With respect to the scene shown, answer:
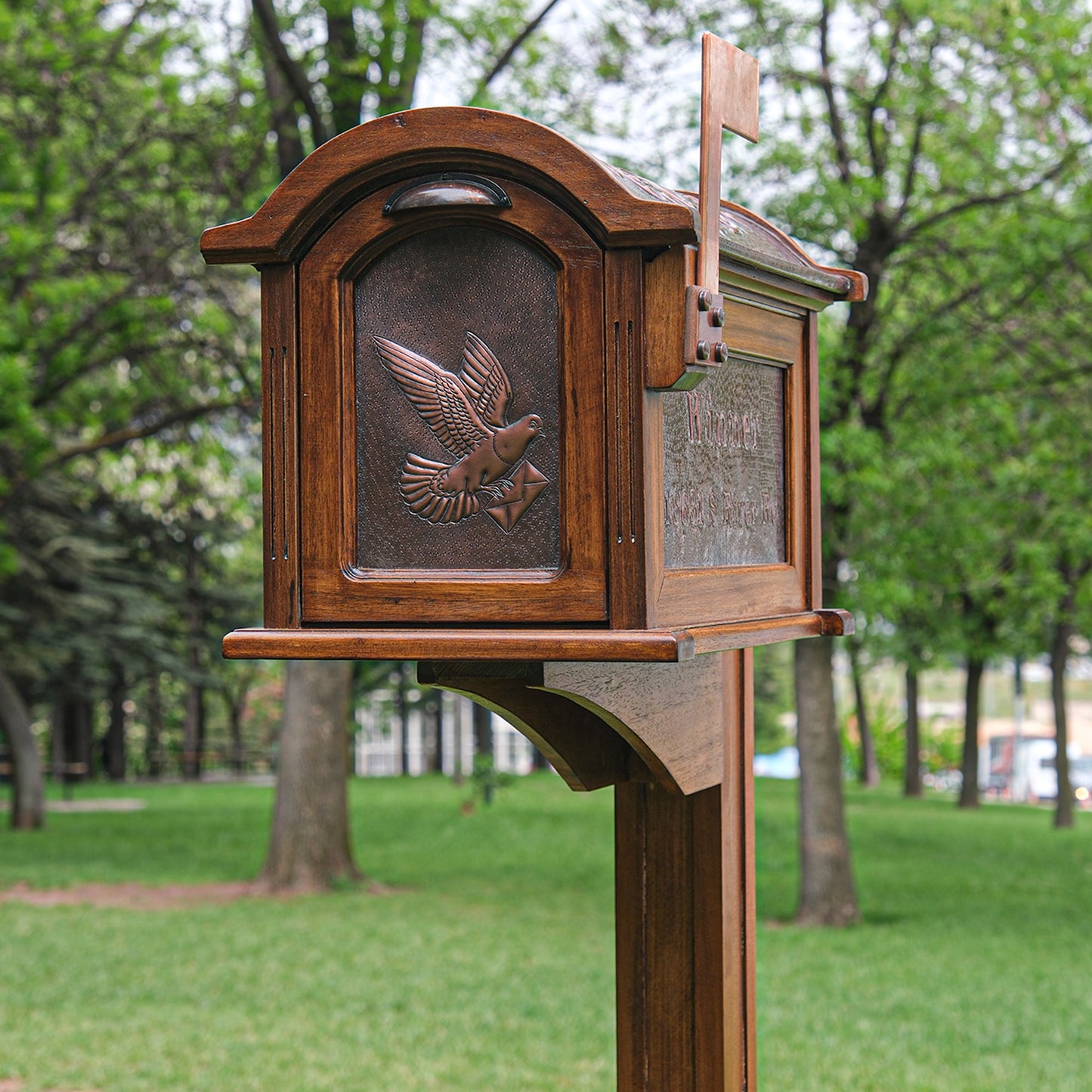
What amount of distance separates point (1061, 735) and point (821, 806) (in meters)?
8.74

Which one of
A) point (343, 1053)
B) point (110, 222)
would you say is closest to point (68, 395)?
point (110, 222)

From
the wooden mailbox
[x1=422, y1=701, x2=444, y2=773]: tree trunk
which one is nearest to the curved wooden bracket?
the wooden mailbox

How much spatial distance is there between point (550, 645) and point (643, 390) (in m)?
0.32

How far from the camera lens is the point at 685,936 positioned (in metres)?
2.46

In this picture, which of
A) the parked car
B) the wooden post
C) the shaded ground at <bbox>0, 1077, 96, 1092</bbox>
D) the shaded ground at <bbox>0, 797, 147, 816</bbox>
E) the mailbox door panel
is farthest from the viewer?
the parked car

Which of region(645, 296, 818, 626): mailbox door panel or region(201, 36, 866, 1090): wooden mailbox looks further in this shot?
region(645, 296, 818, 626): mailbox door panel

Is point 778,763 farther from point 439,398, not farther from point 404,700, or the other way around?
point 439,398

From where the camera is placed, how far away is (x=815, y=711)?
10.7m

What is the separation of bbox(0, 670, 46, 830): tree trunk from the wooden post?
49.3ft

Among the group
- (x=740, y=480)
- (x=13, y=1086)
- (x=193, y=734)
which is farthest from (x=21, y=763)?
(x=740, y=480)

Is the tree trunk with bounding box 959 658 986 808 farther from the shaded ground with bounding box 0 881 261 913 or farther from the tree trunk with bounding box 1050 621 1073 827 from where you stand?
the shaded ground with bounding box 0 881 261 913

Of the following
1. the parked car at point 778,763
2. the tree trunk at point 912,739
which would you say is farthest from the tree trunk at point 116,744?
the parked car at point 778,763

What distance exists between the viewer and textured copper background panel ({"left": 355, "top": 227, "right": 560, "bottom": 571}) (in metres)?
1.76

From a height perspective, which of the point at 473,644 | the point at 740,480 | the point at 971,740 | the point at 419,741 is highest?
the point at 740,480
